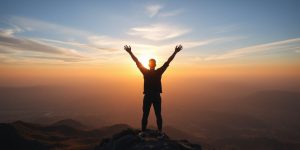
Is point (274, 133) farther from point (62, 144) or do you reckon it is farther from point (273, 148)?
point (62, 144)

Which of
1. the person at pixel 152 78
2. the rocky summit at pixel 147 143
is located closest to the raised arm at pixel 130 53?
the person at pixel 152 78

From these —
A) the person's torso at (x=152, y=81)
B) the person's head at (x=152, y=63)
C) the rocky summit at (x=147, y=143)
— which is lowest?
the rocky summit at (x=147, y=143)

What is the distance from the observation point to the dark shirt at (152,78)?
11.8m

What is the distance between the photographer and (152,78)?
11.9m

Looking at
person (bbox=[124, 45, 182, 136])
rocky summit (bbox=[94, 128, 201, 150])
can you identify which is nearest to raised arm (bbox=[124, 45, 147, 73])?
person (bbox=[124, 45, 182, 136])

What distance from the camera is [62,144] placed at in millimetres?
36719

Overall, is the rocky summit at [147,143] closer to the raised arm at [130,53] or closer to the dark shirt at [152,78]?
the dark shirt at [152,78]

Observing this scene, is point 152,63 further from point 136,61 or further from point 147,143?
point 147,143

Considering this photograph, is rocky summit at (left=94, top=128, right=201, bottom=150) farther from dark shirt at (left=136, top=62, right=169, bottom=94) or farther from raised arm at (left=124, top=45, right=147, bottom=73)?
raised arm at (left=124, top=45, right=147, bottom=73)

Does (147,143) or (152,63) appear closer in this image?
(152,63)

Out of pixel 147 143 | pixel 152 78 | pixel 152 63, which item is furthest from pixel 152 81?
pixel 147 143

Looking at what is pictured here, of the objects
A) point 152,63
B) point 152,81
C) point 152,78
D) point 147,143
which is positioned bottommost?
point 147,143

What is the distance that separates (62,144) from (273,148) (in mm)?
90524

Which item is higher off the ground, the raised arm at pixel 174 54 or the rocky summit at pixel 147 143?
Answer: the raised arm at pixel 174 54
